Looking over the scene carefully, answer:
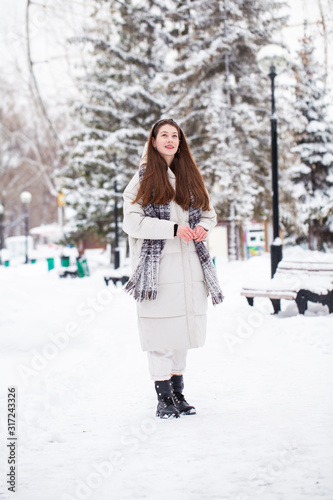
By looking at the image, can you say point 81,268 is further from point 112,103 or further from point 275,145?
point 275,145

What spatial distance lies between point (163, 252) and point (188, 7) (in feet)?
53.3

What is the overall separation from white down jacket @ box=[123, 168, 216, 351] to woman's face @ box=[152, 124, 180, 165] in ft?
1.18

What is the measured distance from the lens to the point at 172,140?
11.6 feet

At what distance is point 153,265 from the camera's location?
130 inches

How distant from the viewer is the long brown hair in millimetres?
3375

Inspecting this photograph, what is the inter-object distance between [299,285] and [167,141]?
4.24m

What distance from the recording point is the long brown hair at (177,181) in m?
3.38

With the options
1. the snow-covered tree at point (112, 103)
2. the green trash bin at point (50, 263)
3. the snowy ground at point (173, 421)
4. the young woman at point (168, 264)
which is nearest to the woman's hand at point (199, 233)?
the young woman at point (168, 264)

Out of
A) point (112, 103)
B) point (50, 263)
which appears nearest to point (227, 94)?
point (112, 103)

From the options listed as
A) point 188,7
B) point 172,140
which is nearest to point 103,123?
point 188,7

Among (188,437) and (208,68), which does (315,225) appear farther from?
(188,437)

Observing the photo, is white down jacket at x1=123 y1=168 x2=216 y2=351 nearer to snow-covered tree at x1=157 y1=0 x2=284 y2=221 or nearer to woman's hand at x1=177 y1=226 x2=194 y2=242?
woman's hand at x1=177 y1=226 x2=194 y2=242

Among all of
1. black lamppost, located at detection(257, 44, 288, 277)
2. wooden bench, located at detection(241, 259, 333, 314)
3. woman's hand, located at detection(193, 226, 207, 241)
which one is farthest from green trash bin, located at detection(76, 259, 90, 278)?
woman's hand, located at detection(193, 226, 207, 241)

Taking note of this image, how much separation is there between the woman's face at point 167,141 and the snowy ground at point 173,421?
1886 mm
